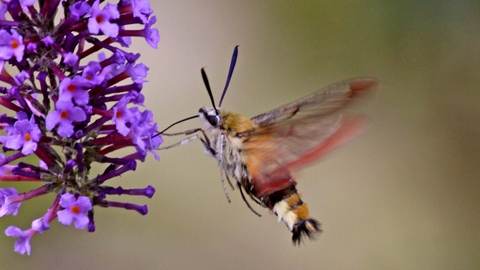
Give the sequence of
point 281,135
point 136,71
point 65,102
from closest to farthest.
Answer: point 65,102, point 136,71, point 281,135

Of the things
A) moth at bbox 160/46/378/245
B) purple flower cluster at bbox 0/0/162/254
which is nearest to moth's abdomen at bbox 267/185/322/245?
moth at bbox 160/46/378/245

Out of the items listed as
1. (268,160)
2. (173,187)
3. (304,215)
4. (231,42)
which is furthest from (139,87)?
(231,42)

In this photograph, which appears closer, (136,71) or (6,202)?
(6,202)

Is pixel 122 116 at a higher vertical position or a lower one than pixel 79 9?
lower

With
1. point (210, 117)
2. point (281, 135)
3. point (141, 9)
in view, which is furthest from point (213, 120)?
point (141, 9)

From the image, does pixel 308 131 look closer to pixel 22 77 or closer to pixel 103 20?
pixel 103 20

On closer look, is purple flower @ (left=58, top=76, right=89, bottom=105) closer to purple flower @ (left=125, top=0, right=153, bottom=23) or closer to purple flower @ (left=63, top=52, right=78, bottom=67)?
purple flower @ (left=63, top=52, right=78, bottom=67)

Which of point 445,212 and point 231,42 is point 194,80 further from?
point 445,212

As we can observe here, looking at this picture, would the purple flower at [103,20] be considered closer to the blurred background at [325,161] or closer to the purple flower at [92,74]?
the purple flower at [92,74]
